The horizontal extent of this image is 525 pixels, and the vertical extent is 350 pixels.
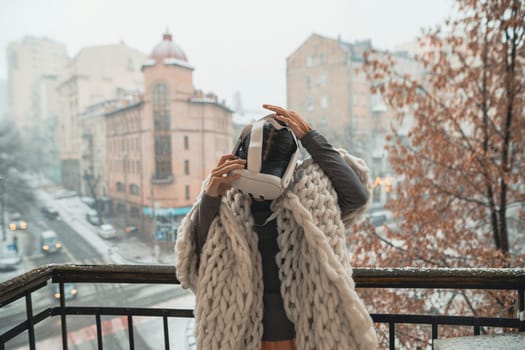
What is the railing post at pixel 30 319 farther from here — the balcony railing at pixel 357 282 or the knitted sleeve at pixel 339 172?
the knitted sleeve at pixel 339 172

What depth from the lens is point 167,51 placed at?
527cm

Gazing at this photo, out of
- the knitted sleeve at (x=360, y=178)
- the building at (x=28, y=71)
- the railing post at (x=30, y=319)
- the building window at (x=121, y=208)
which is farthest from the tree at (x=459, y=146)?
the building at (x=28, y=71)

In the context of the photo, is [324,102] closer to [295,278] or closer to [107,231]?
[107,231]

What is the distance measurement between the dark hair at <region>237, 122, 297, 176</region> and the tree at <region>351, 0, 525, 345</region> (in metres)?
2.43

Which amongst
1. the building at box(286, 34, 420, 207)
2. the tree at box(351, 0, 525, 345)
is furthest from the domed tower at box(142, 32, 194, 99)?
the tree at box(351, 0, 525, 345)

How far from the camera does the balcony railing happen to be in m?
1.13

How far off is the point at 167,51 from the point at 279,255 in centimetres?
502

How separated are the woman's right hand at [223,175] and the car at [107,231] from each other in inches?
217

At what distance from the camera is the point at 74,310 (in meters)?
1.36

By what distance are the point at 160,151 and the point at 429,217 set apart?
155 inches

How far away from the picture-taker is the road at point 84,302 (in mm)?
1676

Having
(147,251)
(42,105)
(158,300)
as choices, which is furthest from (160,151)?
(158,300)

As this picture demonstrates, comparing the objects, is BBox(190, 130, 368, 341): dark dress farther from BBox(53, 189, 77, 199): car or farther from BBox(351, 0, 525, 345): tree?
BBox(53, 189, 77, 199): car

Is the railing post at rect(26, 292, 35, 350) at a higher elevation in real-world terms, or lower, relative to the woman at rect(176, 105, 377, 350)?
lower
